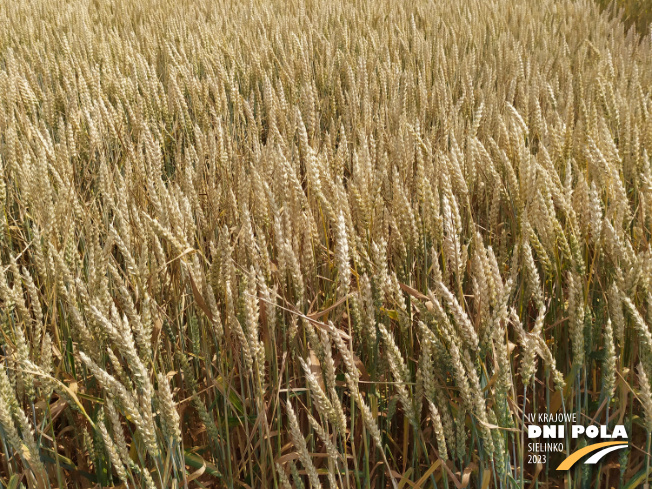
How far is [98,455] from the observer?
2.58 ft

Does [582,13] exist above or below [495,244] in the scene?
above

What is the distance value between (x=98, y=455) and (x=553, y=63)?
7.43 ft

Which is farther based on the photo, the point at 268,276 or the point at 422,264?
the point at 422,264

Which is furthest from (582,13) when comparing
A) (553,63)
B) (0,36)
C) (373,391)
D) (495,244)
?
(373,391)

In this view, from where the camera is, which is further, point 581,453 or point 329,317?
point 329,317

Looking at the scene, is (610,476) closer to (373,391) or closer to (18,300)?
(373,391)

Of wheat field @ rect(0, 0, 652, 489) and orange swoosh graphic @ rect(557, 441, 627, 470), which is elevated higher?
wheat field @ rect(0, 0, 652, 489)

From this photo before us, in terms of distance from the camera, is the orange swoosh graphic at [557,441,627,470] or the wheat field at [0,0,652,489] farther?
the orange swoosh graphic at [557,441,627,470]

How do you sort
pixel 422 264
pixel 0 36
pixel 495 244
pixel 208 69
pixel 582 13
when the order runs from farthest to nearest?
pixel 582 13, pixel 0 36, pixel 208 69, pixel 495 244, pixel 422 264

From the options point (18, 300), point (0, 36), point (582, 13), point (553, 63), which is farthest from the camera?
point (582, 13)

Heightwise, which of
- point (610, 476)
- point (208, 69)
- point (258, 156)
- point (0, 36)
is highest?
point (0, 36)

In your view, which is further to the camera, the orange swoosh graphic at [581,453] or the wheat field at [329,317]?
the orange swoosh graphic at [581,453]

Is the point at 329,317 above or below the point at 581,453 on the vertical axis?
above

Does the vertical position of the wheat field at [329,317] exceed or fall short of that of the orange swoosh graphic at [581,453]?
it exceeds it
